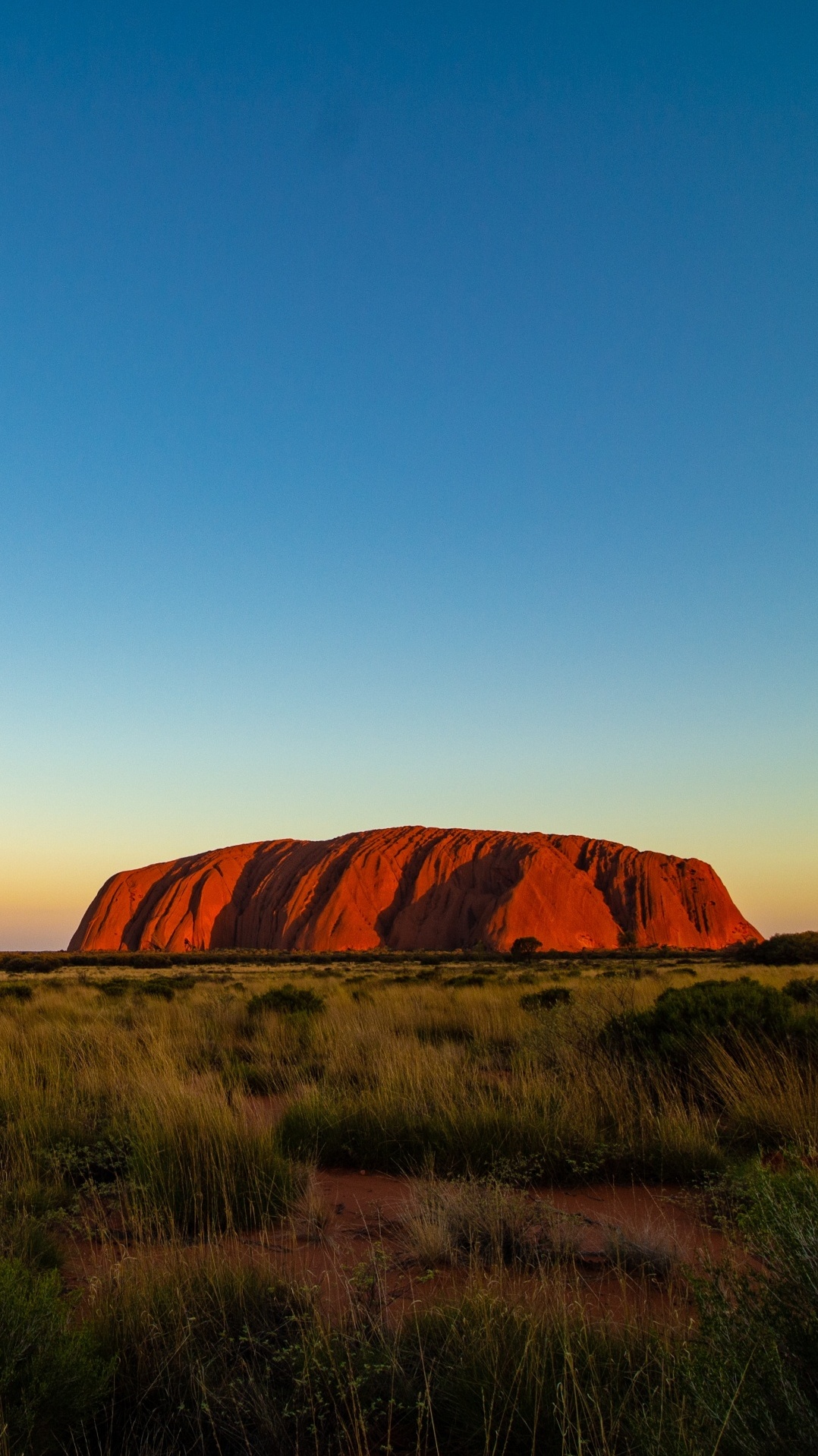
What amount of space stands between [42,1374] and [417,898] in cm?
7908

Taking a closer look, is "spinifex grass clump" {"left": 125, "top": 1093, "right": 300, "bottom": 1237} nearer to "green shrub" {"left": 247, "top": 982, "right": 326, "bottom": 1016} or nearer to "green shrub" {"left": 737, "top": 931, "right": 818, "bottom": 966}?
"green shrub" {"left": 247, "top": 982, "right": 326, "bottom": 1016}

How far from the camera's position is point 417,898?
80.2 metres

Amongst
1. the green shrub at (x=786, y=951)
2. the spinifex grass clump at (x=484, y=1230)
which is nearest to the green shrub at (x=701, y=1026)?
the spinifex grass clump at (x=484, y=1230)

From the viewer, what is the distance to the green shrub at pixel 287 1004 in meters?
14.3

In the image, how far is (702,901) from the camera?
87.6m

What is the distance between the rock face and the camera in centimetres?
7662

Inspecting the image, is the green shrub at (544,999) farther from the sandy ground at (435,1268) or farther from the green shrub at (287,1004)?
the sandy ground at (435,1268)

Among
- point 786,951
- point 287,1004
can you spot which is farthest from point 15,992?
point 786,951

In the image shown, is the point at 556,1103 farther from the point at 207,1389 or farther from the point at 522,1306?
the point at 207,1389

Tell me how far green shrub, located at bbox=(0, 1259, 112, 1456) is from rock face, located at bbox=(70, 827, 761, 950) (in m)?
70.0

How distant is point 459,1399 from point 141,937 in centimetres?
8690

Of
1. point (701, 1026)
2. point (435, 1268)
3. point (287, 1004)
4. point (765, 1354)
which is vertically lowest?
point (287, 1004)

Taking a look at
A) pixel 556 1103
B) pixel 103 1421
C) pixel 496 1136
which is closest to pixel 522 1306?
pixel 103 1421

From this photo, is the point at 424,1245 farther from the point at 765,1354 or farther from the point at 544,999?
the point at 544,999
